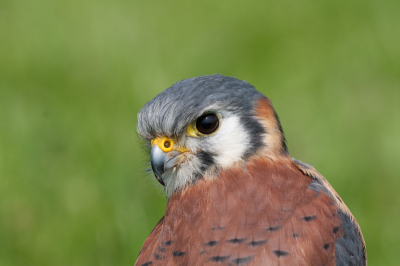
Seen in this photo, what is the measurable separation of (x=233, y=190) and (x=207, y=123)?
408 millimetres

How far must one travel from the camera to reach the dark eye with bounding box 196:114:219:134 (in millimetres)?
3049

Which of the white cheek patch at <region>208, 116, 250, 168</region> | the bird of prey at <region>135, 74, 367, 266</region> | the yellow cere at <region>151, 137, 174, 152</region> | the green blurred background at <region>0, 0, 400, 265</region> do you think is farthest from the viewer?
the green blurred background at <region>0, 0, 400, 265</region>

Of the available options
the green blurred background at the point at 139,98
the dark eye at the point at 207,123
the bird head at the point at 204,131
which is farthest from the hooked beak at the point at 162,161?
the green blurred background at the point at 139,98

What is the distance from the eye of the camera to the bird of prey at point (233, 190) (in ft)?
8.81

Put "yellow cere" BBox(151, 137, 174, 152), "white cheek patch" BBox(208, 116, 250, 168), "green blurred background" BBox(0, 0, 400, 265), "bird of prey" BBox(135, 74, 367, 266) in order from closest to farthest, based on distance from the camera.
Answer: "bird of prey" BBox(135, 74, 367, 266)
"white cheek patch" BBox(208, 116, 250, 168)
"yellow cere" BBox(151, 137, 174, 152)
"green blurred background" BBox(0, 0, 400, 265)

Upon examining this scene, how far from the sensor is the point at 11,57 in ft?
24.8

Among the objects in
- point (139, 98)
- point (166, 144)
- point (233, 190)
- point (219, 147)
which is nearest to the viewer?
point (233, 190)

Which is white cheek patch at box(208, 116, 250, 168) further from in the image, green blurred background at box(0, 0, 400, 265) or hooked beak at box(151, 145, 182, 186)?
green blurred background at box(0, 0, 400, 265)

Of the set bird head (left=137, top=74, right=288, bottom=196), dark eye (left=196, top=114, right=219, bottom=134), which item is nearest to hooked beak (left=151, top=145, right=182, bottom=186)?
bird head (left=137, top=74, right=288, bottom=196)

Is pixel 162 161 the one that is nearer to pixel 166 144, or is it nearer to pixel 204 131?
pixel 166 144

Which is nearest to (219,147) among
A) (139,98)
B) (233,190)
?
(233,190)

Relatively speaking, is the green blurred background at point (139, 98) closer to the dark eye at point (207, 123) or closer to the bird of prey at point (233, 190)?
the bird of prey at point (233, 190)

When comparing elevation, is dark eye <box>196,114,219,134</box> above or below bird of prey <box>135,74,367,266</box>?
above

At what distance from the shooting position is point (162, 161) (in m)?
3.09
